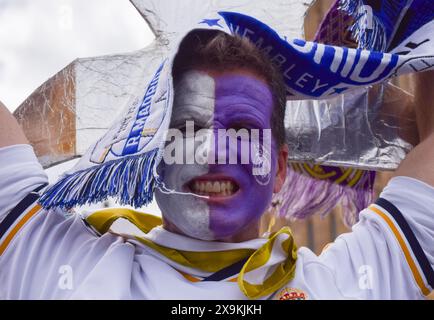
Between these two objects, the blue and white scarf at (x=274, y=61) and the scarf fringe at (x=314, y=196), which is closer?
the blue and white scarf at (x=274, y=61)

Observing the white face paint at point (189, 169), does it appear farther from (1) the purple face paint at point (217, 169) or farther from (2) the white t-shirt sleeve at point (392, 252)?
(2) the white t-shirt sleeve at point (392, 252)

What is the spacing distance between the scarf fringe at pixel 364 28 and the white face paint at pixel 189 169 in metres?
0.46

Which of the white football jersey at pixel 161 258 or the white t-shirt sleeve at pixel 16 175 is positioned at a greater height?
the white t-shirt sleeve at pixel 16 175

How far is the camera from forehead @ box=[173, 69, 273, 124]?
1.09 m

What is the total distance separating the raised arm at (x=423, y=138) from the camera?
121cm

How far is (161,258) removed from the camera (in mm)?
1117

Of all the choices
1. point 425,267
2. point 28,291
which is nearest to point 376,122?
point 425,267

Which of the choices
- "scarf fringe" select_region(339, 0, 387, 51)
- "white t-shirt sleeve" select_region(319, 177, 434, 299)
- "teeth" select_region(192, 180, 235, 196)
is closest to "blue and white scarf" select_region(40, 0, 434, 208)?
"scarf fringe" select_region(339, 0, 387, 51)

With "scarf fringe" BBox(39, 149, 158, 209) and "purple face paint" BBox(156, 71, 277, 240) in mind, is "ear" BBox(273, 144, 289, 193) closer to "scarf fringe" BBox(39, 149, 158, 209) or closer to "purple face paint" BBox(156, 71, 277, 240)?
"purple face paint" BBox(156, 71, 277, 240)

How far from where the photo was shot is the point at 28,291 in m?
1.06

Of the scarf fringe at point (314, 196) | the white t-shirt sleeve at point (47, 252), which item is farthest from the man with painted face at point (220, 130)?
the scarf fringe at point (314, 196)

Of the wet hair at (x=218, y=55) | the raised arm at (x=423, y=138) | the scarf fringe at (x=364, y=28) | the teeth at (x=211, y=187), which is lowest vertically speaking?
the teeth at (x=211, y=187)

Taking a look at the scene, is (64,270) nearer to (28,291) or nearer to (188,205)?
(28,291)

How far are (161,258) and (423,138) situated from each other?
0.66 meters
